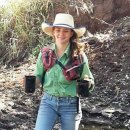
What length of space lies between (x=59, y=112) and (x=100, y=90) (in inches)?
133

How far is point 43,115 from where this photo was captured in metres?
Answer: 4.09

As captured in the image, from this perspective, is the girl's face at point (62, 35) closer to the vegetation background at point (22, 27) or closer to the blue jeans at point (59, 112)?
the blue jeans at point (59, 112)

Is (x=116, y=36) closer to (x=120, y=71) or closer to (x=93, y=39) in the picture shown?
(x=93, y=39)

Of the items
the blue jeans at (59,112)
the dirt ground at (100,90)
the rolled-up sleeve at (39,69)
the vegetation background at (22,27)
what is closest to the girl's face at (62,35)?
the rolled-up sleeve at (39,69)

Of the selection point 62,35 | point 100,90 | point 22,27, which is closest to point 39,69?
point 62,35

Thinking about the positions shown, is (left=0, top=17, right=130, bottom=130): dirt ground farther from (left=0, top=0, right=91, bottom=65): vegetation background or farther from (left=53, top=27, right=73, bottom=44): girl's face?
(left=53, top=27, right=73, bottom=44): girl's face

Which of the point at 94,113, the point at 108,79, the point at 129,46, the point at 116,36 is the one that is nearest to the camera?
the point at 94,113

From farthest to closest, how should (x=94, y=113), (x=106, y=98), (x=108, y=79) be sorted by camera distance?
1. (x=108, y=79)
2. (x=106, y=98)
3. (x=94, y=113)

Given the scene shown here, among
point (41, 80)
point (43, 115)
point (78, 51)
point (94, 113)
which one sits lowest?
point (94, 113)

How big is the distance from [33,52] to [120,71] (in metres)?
1.86

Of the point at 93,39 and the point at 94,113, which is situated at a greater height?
the point at 93,39

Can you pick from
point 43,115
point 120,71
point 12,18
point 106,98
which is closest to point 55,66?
point 43,115

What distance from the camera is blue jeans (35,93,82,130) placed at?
4082 mm

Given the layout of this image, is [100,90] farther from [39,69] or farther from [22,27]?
[39,69]
